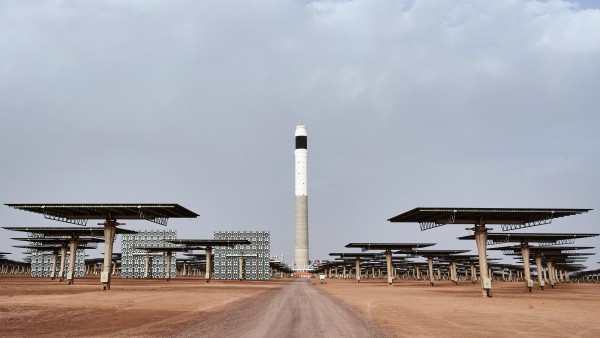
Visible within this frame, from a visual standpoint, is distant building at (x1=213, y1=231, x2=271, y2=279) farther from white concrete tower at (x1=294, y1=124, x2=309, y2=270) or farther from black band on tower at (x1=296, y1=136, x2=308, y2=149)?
black band on tower at (x1=296, y1=136, x2=308, y2=149)

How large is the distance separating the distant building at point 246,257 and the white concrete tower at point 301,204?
909 inches

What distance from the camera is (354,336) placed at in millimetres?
15742

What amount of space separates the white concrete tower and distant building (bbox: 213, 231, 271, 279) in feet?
75.8

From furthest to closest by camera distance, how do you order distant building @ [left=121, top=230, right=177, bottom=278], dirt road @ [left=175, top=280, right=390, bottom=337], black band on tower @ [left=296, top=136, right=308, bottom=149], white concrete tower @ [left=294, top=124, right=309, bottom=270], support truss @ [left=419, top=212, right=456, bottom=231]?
black band on tower @ [left=296, top=136, right=308, bottom=149] → white concrete tower @ [left=294, top=124, right=309, bottom=270] → distant building @ [left=121, top=230, right=177, bottom=278] → support truss @ [left=419, top=212, right=456, bottom=231] → dirt road @ [left=175, top=280, right=390, bottom=337]

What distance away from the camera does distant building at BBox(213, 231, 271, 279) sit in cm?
13238

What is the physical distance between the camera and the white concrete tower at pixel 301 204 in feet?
529

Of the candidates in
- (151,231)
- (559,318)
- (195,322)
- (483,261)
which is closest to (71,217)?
(195,322)

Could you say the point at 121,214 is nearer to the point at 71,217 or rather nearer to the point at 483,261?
the point at 71,217

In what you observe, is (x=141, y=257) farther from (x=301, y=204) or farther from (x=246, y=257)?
(x=301, y=204)

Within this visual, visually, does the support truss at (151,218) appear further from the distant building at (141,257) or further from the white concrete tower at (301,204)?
the white concrete tower at (301,204)

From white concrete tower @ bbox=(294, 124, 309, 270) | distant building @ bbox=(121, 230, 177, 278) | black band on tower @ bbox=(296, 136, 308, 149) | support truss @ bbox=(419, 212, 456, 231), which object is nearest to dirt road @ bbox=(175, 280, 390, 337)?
support truss @ bbox=(419, 212, 456, 231)

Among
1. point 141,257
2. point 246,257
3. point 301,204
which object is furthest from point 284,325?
point 301,204

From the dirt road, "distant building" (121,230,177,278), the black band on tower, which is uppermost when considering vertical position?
the black band on tower

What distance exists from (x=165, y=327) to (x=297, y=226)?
14531 cm
